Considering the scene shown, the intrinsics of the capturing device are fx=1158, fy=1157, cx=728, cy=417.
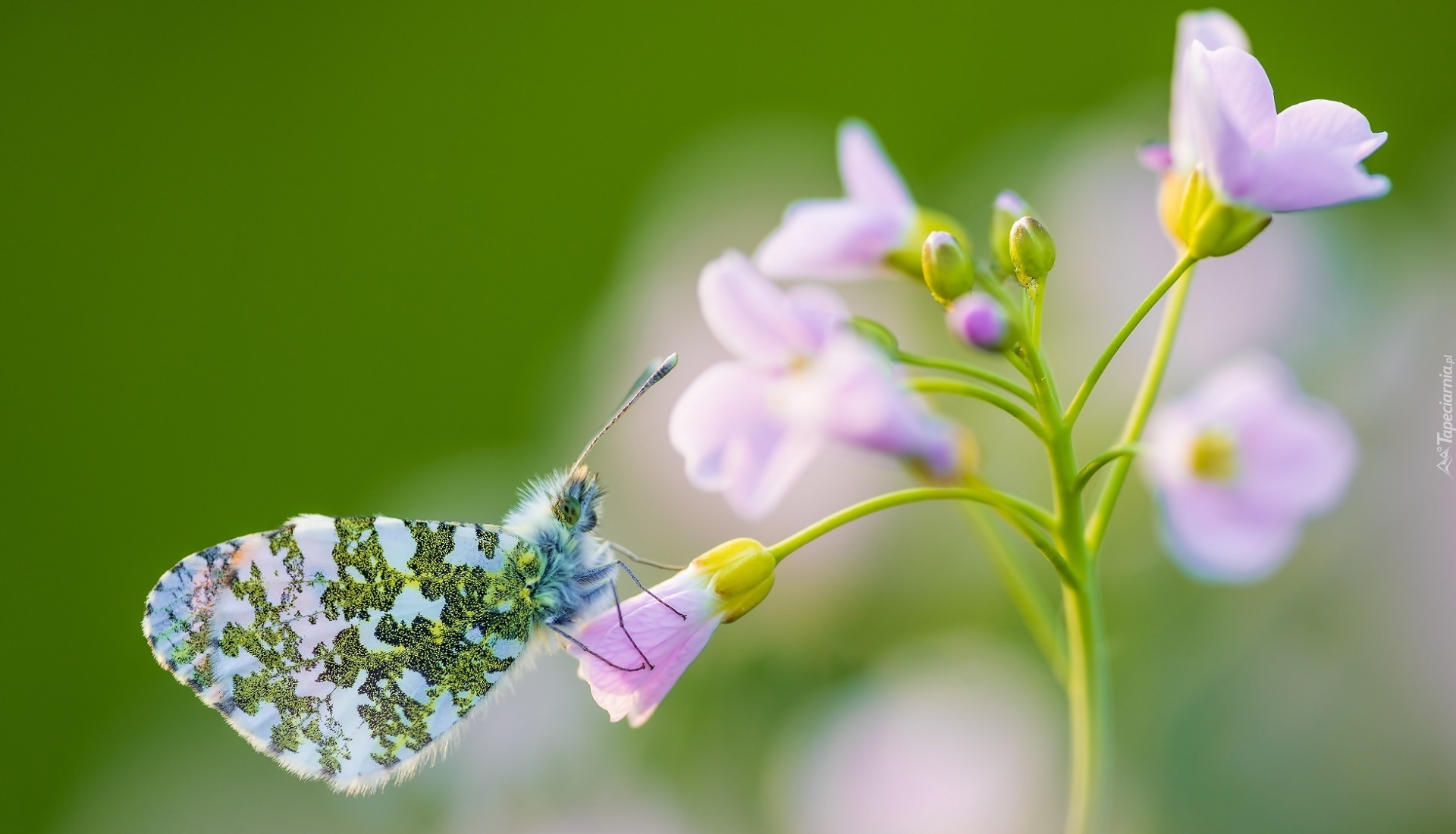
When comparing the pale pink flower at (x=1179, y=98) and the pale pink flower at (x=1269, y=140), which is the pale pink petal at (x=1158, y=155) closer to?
the pale pink flower at (x=1179, y=98)

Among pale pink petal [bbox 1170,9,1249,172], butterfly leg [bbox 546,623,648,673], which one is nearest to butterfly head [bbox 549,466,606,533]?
butterfly leg [bbox 546,623,648,673]

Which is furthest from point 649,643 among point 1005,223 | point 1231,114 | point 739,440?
point 1231,114

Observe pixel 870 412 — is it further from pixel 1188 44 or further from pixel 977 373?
pixel 1188 44

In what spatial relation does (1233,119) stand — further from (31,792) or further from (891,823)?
(31,792)

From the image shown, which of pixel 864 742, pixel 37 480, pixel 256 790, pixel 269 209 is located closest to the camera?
pixel 864 742

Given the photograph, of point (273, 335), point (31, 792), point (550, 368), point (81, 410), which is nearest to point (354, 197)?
point (273, 335)

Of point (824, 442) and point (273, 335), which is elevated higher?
point (824, 442)
